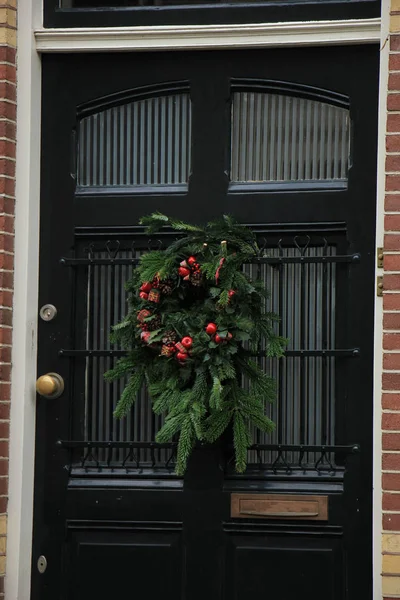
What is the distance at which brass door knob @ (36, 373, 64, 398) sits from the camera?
14.8 feet

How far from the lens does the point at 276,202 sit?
450 cm

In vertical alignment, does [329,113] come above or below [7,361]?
above

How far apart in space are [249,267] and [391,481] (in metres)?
0.98

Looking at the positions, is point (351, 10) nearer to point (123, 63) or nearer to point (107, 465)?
point (123, 63)

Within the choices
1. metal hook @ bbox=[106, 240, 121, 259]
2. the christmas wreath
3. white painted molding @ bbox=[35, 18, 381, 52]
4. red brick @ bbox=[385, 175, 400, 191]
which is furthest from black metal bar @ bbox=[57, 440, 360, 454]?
white painted molding @ bbox=[35, 18, 381, 52]

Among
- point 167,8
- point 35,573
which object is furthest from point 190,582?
point 167,8

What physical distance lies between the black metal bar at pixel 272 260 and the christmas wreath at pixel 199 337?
93 mm

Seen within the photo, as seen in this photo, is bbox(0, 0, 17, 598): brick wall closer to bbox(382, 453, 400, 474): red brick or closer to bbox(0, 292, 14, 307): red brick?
bbox(0, 292, 14, 307): red brick

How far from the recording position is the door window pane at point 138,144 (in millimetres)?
4609

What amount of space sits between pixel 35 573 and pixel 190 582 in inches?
24.2

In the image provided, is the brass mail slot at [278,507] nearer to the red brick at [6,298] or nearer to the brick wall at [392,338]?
the brick wall at [392,338]

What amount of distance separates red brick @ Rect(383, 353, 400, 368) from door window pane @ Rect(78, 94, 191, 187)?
109cm

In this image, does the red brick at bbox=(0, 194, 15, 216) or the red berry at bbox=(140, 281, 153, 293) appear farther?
the red brick at bbox=(0, 194, 15, 216)

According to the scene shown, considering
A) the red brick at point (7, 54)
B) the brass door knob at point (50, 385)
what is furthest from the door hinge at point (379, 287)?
the red brick at point (7, 54)
